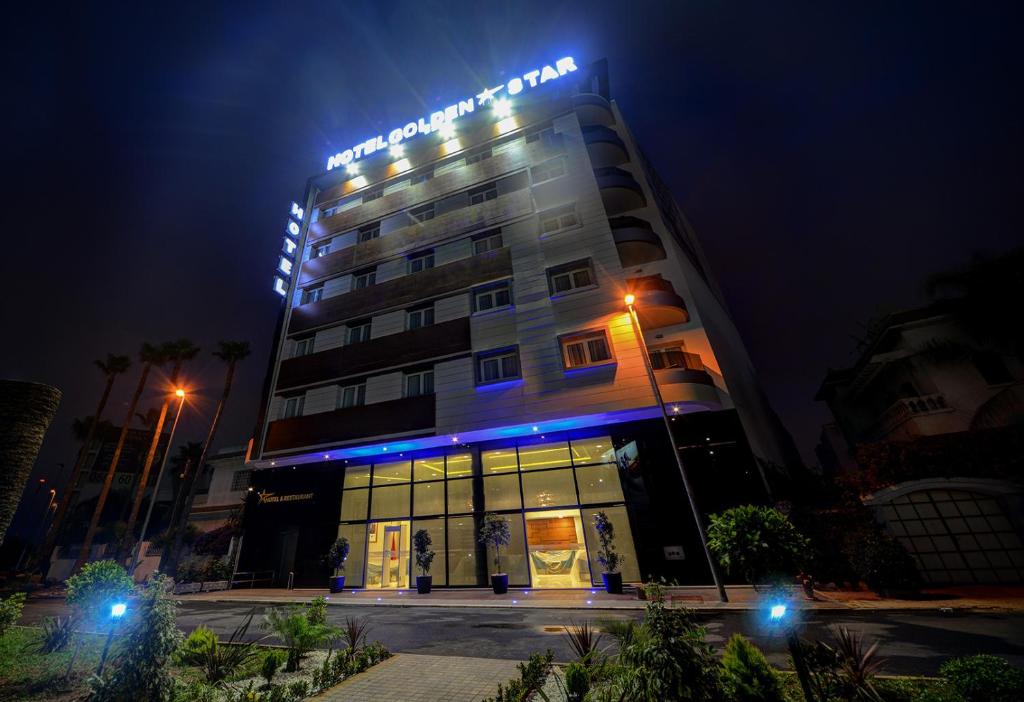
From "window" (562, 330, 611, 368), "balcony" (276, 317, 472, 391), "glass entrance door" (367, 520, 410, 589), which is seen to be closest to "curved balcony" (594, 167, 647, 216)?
"window" (562, 330, 611, 368)

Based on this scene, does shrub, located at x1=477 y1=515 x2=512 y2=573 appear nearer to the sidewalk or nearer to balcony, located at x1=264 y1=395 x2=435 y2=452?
the sidewalk

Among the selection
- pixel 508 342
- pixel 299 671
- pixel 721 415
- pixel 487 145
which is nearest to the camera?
pixel 299 671

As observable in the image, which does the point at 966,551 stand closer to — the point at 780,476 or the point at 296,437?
the point at 780,476

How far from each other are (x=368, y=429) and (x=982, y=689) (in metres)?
21.9

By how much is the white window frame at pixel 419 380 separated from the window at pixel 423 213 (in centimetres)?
1195

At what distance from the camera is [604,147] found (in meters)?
26.2

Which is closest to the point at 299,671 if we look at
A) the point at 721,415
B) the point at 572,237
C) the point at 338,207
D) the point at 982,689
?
the point at 982,689

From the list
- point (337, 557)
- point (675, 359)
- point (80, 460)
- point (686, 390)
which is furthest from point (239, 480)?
point (686, 390)

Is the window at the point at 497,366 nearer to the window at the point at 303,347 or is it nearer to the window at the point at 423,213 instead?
the window at the point at 423,213

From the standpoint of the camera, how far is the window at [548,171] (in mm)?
24719

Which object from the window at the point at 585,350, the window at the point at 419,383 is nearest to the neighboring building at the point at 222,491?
the window at the point at 419,383

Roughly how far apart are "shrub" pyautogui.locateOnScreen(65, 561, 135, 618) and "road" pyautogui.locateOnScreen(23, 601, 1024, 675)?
12.7ft

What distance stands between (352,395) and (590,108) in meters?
25.3

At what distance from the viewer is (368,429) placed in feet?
71.2
